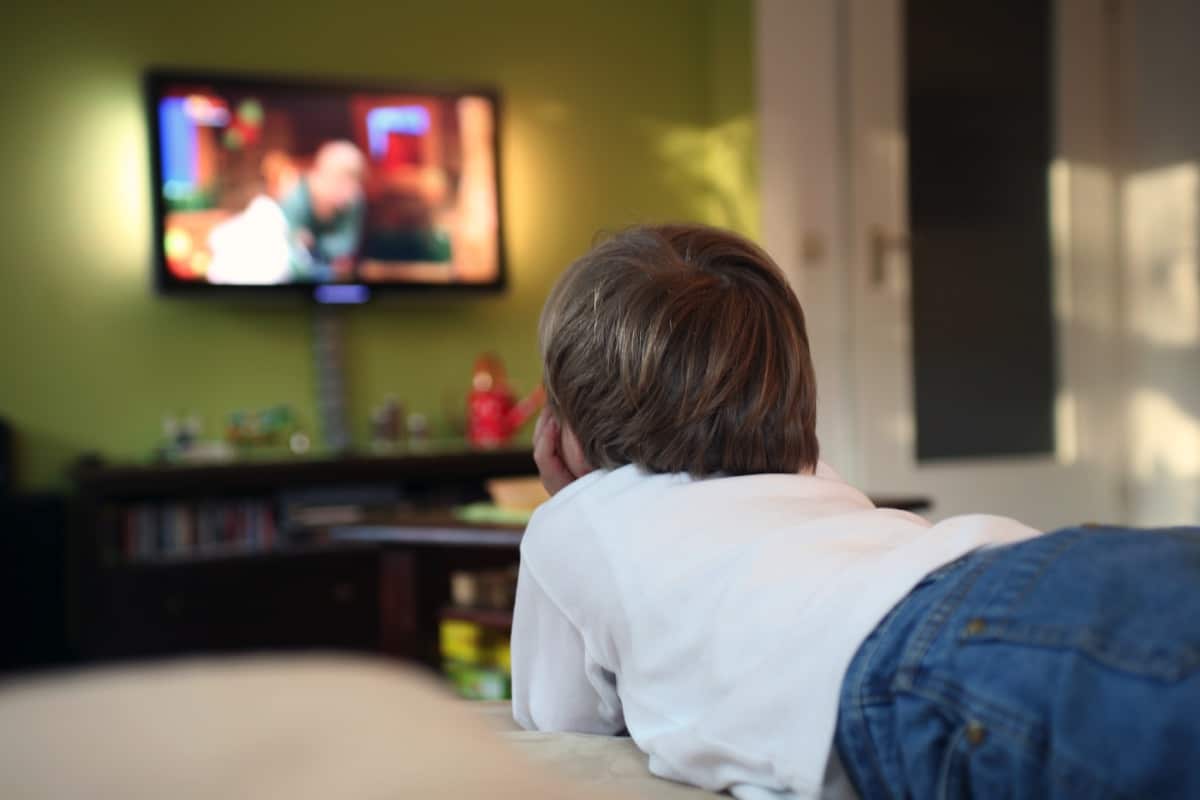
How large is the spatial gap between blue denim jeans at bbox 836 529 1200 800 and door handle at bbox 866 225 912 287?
147 inches

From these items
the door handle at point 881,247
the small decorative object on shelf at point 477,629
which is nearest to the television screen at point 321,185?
the door handle at point 881,247

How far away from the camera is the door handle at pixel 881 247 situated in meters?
4.32

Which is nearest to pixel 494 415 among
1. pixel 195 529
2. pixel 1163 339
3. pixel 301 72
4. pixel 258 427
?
pixel 258 427

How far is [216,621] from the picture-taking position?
131 inches

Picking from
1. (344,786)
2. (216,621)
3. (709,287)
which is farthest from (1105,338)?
(344,786)

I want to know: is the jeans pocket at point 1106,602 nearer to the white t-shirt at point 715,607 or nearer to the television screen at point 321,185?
the white t-shirt at point 715,607

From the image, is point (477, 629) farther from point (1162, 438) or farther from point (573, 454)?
point (1162, 438)

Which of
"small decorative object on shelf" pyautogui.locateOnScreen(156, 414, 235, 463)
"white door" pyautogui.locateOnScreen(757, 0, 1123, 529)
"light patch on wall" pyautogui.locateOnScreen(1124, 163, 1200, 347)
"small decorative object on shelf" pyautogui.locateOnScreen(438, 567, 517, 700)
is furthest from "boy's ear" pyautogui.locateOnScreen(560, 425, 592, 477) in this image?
"light patch on wall" pyautogui.locateOnScreen(1124, 163, 1200, 347)

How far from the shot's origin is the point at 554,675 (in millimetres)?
952

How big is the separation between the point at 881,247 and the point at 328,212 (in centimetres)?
189

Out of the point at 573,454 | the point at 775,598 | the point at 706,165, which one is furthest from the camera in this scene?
the point at 706,165

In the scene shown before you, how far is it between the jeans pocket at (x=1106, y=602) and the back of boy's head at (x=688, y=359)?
0.27 meters

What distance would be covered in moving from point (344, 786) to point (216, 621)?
3188 millimetres

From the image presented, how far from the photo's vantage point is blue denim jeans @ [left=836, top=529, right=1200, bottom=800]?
1.80 ft
